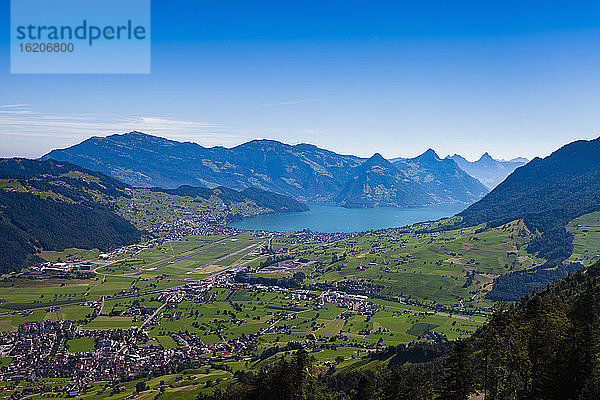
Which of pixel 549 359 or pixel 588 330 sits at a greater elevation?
pixel 588 330

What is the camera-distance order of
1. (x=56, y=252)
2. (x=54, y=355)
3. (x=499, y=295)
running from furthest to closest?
(x=56, y=252), (x=499, y=295), (x=54, y=355)

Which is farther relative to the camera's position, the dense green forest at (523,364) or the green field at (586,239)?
the green field at (586,239)

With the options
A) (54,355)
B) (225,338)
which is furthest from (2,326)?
(225,338)

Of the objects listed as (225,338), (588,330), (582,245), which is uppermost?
(588,330)

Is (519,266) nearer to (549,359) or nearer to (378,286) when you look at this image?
(378,286)

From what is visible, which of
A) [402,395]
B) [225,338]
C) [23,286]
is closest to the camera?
[402,395]

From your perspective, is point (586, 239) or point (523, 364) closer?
point (523, 364)

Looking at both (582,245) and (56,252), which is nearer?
(582,245)

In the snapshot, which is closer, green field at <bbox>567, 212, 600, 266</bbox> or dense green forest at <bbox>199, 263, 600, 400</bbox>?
dense green forest at <bbox>199, 263, 600, 400</bbox>

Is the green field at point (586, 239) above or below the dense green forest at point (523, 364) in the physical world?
below

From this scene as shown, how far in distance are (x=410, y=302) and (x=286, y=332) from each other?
46.6 metres

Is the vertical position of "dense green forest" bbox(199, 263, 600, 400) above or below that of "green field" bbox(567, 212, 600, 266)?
above

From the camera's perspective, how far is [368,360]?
85.0 m

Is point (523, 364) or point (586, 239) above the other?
point (523, 364)
